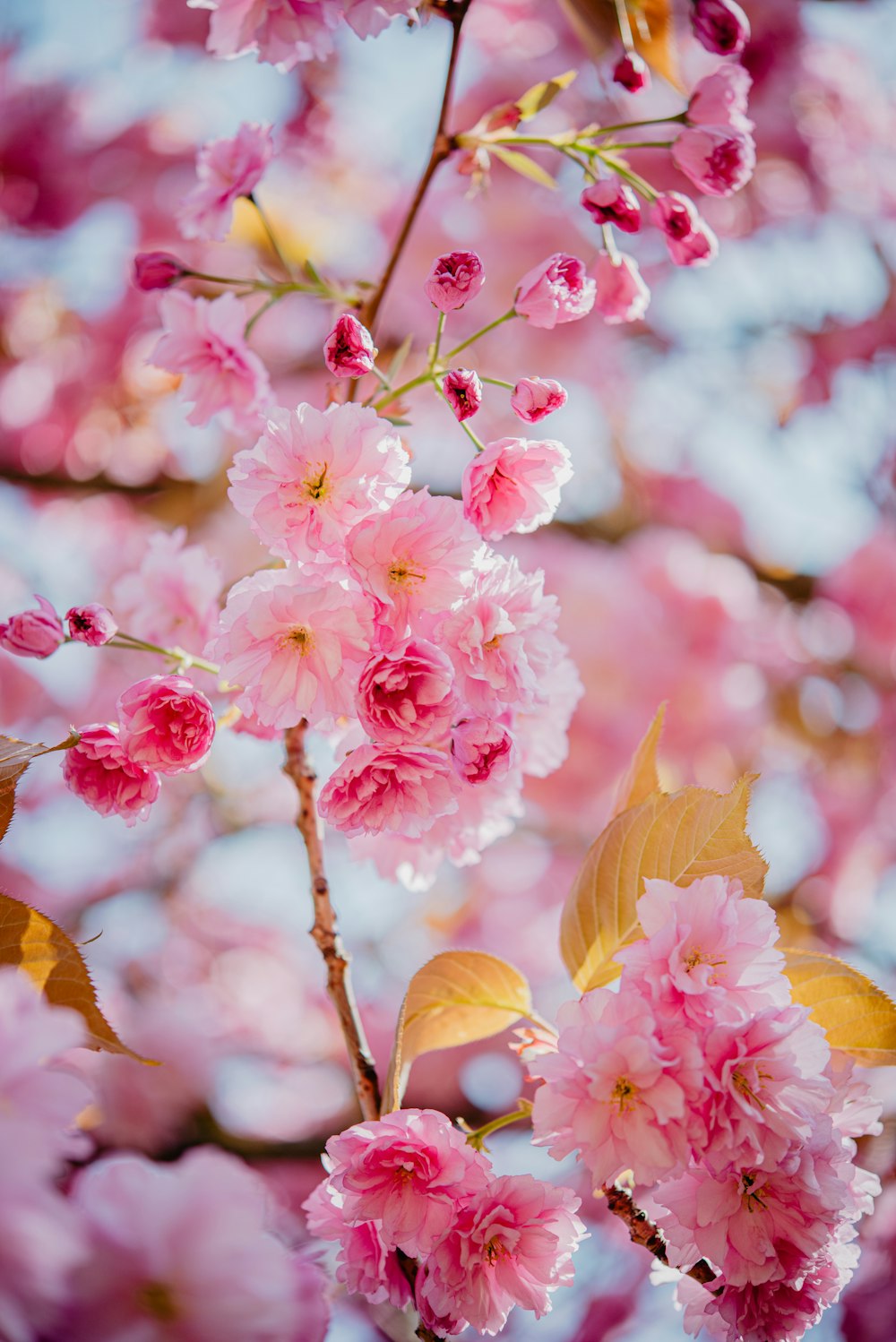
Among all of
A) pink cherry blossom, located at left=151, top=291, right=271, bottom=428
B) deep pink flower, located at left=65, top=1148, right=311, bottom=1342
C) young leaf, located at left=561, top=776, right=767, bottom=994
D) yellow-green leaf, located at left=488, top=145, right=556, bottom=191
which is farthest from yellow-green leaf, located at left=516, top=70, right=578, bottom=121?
deep pink flower, located at left=65, top=1148, right=311, bottom=1342

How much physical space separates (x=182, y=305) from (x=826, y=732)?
96.3 inches

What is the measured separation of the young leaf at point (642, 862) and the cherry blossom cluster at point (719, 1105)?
0.04 m

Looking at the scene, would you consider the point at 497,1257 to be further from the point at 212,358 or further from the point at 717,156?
the point at 717,156

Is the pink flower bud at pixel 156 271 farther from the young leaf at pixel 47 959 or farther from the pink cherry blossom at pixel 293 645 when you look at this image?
the young leaf at pixel 47 959

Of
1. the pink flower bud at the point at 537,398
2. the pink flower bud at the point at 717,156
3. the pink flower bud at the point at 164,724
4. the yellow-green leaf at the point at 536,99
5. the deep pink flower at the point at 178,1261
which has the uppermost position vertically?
the yellow-green leaf at the point at 536,99

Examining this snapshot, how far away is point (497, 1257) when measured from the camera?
0.66 m

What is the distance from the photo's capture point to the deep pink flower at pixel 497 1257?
0.64 m

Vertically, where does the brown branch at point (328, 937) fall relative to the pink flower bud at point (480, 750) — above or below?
below

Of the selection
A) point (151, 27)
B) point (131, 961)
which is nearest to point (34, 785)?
point (131, 961)

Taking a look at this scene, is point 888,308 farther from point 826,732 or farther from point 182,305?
point 182,305

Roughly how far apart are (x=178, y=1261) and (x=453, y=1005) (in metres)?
0.33

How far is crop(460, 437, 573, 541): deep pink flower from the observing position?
687mm

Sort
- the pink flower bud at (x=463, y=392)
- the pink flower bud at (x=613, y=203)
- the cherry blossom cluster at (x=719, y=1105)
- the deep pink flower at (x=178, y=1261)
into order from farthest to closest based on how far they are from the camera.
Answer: the pink flower bud at (x=613, y=203)
the pink flower bud at (x=463, y=392)
the cherry blossom cluster at (x=719, y=1105)
the deep pink flower at (x=178, y=1261)

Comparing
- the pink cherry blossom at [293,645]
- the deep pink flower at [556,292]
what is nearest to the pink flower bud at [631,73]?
A: the deep pink flower at [556,292]
